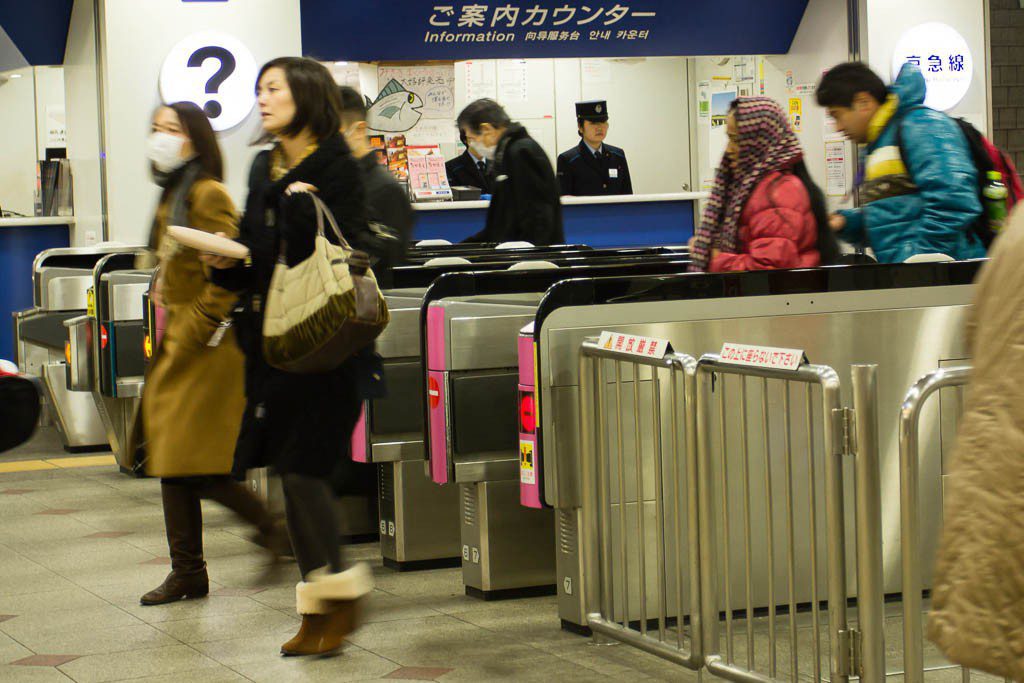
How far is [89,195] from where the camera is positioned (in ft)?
32.1

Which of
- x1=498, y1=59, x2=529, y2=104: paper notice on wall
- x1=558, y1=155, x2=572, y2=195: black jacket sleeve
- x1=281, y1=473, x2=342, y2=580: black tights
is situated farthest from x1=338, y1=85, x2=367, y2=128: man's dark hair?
x1=498, y1=59, x2=529, y2=104: paper notice on wall

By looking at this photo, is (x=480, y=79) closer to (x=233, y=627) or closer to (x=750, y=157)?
(x=750, y=157)

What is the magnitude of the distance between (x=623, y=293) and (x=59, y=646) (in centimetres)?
191

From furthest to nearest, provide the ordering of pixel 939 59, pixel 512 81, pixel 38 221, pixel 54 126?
pixel 512 81, pixel 54 126, pixel 939 59, pixel 38 221

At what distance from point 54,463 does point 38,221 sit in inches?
99.0

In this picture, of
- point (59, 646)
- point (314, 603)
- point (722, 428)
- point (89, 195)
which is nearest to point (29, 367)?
A: point (89, 195)

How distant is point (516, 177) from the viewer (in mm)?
7480

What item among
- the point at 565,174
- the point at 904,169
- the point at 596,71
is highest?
the point at 596,71

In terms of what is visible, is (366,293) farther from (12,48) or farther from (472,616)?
(472,616)

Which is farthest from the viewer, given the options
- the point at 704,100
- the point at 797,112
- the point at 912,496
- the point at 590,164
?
the point at 704,100

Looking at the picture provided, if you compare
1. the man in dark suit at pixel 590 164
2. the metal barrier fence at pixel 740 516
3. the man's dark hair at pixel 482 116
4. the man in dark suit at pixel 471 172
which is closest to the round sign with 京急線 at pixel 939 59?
the man in dark suit at pixel 590 164

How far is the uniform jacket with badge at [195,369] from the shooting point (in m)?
4.29

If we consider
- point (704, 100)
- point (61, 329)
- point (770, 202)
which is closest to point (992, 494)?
point (770, 202)

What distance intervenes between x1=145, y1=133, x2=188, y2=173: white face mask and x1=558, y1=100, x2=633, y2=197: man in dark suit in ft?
25.0
